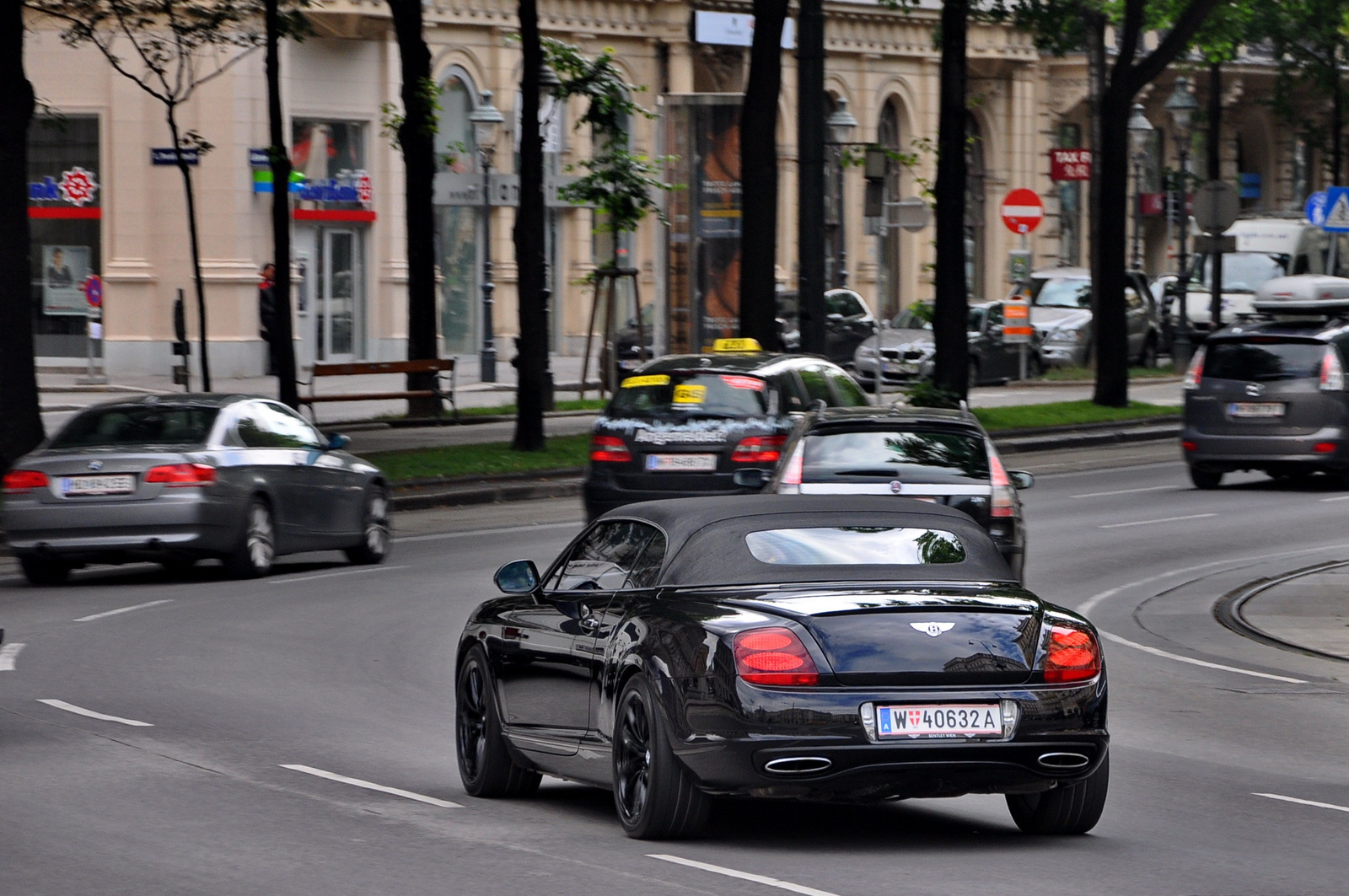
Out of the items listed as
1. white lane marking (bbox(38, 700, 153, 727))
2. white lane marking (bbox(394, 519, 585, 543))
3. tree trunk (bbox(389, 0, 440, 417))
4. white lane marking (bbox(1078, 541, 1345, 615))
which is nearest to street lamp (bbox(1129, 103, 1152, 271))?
tree trunk (bbox(389, 0, 440, 417))

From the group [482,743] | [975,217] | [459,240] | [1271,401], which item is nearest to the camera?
[482,743]

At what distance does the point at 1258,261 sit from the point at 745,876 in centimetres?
4895

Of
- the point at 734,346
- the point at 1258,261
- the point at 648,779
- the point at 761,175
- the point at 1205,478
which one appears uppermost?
the point at 761,175

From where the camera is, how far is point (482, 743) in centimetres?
952

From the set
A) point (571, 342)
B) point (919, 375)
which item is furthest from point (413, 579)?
→ point (571, 342)

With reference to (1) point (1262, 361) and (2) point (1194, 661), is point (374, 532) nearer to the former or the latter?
(2) point (1194, 661)

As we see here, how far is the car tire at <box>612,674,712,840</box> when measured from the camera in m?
7.93

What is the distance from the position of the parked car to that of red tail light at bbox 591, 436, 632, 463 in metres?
27.4

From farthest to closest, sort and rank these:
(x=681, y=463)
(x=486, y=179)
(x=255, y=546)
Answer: (x=486, y=179) < (x=681, y=463) < (x=255, y=546)

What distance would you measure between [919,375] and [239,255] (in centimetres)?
1213

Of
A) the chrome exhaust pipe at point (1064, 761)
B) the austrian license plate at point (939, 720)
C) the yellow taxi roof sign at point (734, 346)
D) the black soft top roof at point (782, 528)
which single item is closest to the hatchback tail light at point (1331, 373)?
the yellow taxi roof sign at point (734, 346)

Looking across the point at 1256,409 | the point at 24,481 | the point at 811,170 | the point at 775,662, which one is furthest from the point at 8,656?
the point at 1256,409

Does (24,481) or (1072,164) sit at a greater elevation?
(1072,164)

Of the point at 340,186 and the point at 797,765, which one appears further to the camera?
the point at 340,186
